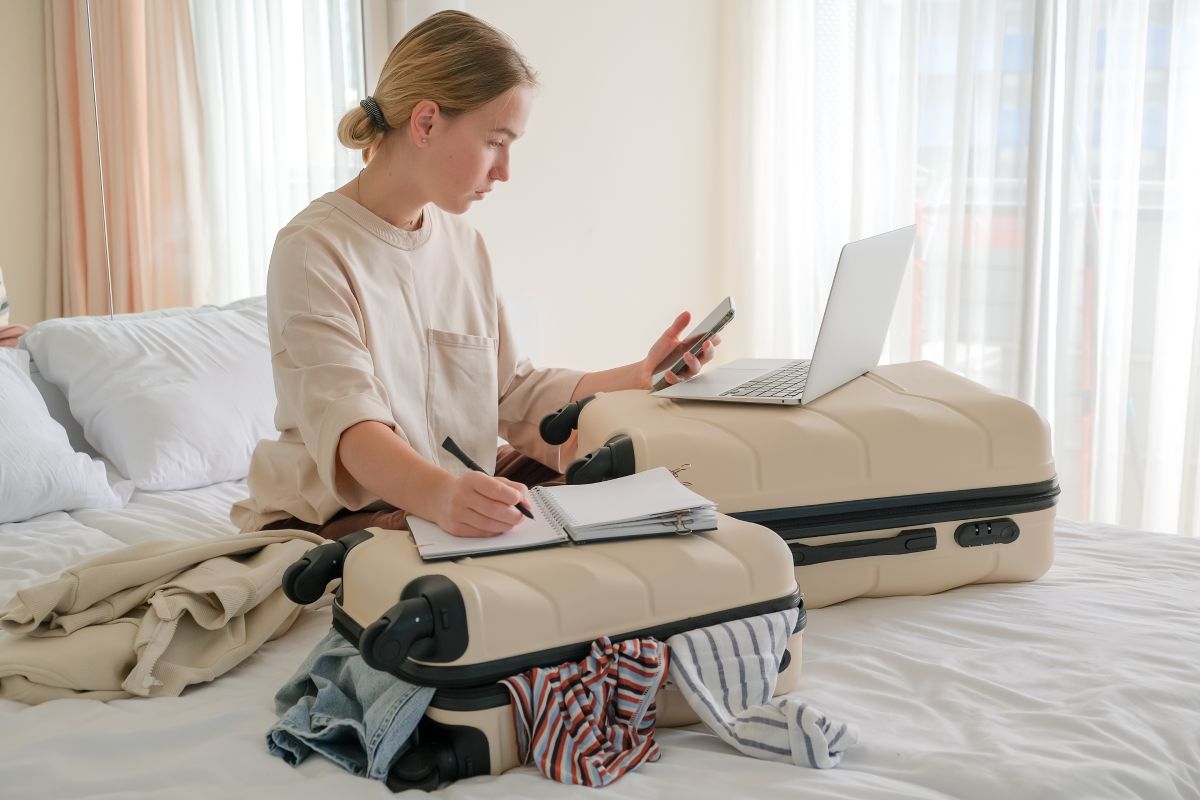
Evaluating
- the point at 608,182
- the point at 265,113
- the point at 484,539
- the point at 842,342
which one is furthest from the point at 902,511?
the point at 608,182

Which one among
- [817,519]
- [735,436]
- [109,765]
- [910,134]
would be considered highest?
[910,134]

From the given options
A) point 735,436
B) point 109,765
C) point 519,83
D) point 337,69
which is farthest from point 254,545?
point 337,69

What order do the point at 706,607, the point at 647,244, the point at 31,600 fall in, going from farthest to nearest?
the point at 647,244
the point at 31,600
the point at 706,607

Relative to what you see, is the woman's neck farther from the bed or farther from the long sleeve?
the bed

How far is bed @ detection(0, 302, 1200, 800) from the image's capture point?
102 cm

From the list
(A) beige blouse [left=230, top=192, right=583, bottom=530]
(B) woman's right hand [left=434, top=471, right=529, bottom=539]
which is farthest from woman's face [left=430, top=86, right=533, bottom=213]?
(B) woman's right hand [left=434, top=471, right=529, bottom=539]

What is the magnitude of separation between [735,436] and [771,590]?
1.04 ft

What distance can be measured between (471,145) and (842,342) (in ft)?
2.02

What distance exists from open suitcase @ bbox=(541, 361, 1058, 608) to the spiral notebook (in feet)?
0.46

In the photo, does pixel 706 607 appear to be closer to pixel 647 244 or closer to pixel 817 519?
pixel 817 519

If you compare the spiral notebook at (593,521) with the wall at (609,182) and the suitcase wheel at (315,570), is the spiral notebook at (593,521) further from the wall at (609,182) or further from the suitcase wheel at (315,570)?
the wall at (609,182)

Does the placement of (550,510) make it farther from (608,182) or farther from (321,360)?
(608,182)

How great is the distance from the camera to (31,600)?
1271 millimetres

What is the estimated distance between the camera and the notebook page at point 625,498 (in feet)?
3.97
